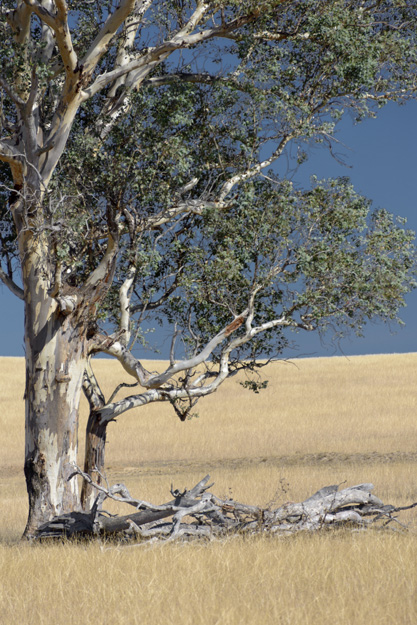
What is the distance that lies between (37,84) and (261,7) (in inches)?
197

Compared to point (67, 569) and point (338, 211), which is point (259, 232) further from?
point (67, 569)

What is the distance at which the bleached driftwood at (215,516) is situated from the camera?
37.3ft

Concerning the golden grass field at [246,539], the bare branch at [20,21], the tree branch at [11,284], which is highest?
the bare branch at [20,21]

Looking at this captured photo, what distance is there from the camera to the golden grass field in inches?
291

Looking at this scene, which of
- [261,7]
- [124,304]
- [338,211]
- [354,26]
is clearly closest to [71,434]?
[124,304]

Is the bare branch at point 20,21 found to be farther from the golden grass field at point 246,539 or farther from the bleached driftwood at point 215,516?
the golden grass field at point 246,539

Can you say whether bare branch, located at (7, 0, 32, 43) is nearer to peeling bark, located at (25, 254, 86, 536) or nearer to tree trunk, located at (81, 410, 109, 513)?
peeling bark, located at (25, 254, 86, 536)

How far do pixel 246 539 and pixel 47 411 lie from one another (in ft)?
17.7

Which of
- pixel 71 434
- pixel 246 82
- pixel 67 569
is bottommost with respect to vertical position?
pixel 67 569

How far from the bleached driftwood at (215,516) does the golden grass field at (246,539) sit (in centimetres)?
47

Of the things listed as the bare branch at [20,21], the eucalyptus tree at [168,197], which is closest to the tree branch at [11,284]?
→ the eucalyptus tree at [168,197]

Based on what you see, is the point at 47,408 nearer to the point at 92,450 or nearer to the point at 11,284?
the point at 92,450

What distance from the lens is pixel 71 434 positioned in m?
14.5

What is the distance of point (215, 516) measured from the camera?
→ 11797 mm
